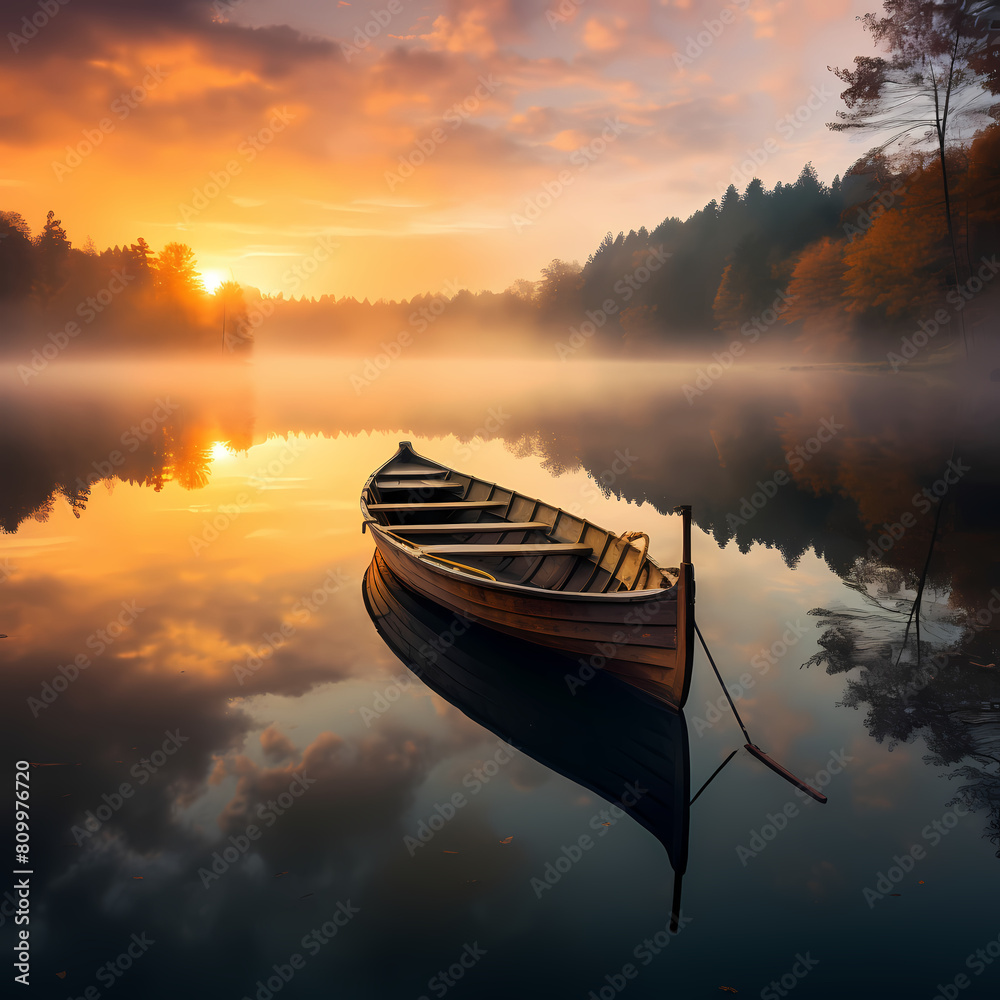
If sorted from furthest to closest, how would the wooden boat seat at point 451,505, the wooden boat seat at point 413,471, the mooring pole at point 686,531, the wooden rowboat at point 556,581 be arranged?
the wooden boat seat at point 413,471
the wooden boat seat at point 451,505
the wooden rowboat at point 556,581
the mooring pole at point 686,531

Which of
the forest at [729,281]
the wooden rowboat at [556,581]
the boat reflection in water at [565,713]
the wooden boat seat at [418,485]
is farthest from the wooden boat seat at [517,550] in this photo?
the forest at [729,281]

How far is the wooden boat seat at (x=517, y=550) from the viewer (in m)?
10.5

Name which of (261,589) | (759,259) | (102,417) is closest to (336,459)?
(261,589)

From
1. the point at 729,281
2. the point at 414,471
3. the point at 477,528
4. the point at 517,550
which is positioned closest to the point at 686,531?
the point at 517,550

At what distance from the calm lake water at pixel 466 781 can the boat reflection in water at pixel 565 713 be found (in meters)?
0.08

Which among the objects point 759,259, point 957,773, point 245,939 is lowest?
point 245,939

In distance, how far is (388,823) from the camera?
658cm

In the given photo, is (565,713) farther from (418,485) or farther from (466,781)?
(418,485)

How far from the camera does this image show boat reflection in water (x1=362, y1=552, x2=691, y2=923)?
703cm

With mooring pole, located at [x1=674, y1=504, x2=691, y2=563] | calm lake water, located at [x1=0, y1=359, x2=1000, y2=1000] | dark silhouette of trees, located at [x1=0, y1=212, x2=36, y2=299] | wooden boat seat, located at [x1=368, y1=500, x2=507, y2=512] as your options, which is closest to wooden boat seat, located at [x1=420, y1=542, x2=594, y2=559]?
calm lake water, located at [x1=0, y1=359, x2=1000, y2=1000]

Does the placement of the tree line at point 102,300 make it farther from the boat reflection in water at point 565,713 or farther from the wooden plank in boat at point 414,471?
the boat reflection in water at point 565,713

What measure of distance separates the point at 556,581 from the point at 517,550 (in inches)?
30.9

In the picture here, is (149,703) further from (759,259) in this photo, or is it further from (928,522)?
(759,259)

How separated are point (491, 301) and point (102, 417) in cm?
15441
